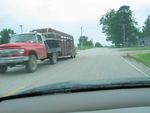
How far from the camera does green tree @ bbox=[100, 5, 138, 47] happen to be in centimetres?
9938

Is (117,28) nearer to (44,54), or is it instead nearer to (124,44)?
(124,44)

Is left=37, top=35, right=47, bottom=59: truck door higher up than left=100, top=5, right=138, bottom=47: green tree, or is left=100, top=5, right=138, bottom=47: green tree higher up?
left=100, top=5, right=138, bottom=47: green tree

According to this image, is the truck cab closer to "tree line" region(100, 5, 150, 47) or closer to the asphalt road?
the asphalt road

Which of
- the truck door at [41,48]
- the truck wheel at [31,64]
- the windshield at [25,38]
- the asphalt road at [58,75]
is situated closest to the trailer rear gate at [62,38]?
the truck door at [41,48]

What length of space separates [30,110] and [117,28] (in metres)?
98.8

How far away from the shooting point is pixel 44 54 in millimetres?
16078

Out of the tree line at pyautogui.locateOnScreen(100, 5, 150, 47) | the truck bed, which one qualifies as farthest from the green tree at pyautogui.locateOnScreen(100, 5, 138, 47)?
the truck bed

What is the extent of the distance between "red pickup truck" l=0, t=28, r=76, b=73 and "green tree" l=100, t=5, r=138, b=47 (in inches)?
3167

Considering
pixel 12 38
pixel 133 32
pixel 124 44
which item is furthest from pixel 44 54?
pixel 133 32

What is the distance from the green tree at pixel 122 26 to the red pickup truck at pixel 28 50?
80.4 metres

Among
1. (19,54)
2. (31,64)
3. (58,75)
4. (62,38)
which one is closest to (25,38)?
(31,64)

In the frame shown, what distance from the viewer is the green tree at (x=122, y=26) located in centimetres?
9938

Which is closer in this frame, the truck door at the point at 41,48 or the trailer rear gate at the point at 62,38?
the truck door at the point at 41,48

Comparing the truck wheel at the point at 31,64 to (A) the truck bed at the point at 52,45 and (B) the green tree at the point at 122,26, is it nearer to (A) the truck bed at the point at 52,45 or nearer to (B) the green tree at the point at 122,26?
(A) the truck bed at the point at 52,45
